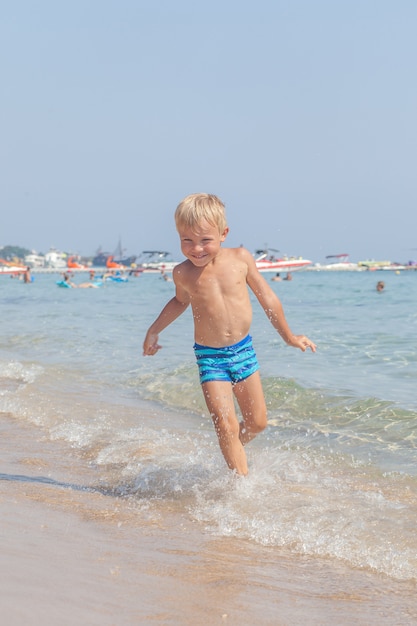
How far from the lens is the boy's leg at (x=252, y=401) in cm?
420

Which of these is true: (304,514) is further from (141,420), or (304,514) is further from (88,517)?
(141,420)

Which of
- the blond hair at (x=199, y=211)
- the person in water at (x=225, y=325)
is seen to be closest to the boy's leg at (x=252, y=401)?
the person in water at (x=225, y=325)

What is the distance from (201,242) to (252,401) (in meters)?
0.94

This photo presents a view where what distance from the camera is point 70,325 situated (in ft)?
52.1

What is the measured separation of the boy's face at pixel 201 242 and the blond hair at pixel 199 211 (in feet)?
0.08

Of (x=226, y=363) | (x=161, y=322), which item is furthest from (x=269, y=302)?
(x=161, y=322)

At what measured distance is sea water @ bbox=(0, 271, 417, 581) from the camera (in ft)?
11.5

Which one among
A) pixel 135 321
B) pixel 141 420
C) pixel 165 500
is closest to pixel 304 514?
pixel 165 500

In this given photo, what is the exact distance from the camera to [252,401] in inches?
166

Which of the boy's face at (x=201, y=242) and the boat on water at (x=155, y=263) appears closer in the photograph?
the boy's face at (x=201, y=242)

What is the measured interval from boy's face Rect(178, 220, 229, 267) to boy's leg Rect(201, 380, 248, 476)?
2.21 ft

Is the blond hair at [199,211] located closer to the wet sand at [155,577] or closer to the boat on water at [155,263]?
the wet sand at [155,577]

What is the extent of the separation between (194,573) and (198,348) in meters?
1.64

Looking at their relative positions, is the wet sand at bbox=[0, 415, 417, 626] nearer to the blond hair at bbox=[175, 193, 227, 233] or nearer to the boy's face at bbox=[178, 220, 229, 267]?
the boy's face at bbox=[178, 220, 229, 267]
